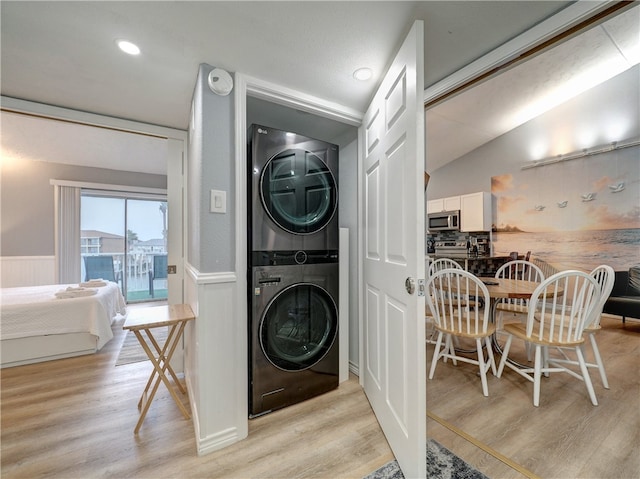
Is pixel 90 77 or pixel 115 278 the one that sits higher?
pixel 90 77

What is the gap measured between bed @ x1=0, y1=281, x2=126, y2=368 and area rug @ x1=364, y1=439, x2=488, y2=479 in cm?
306

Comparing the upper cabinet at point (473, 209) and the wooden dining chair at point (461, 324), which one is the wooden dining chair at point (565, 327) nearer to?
the wooden dining chair at point (461, 324)

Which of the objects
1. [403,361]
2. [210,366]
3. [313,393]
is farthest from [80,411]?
[403,361]

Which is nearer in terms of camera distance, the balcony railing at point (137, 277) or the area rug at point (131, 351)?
the area rug at point (131, 351)

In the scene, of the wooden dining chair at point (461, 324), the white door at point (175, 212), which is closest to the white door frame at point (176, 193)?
the white door at point (175, 212)

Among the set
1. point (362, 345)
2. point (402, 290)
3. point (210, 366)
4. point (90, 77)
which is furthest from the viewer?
point (362, 345)

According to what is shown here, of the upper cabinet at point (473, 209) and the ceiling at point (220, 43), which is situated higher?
the ceiling at point (220, 43)

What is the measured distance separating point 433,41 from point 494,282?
2.24m

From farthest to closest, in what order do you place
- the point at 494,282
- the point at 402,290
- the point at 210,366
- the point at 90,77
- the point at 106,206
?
the point at 106,206
the point at 494,282
the point at 90,77
the point at 210,366
the point at 402,290

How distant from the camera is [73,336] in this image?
272cm

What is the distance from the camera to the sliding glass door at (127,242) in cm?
473

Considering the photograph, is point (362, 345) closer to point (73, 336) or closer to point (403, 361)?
point (403, 361)

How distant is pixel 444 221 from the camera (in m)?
5.10

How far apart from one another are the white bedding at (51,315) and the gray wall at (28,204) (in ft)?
4.70
